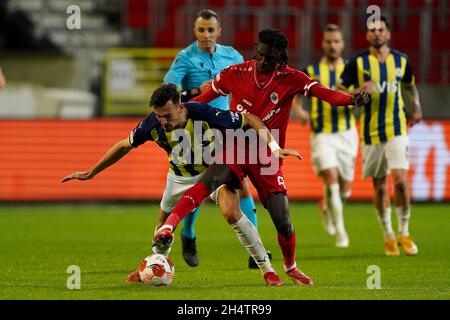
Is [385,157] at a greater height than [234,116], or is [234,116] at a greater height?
[234,116]

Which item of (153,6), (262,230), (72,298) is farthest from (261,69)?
(153,6)

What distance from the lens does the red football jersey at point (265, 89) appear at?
28.5 ft

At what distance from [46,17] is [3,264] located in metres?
13.1

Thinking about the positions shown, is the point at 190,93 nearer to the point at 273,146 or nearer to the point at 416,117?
the point at 273,146

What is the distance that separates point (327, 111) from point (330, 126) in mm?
186

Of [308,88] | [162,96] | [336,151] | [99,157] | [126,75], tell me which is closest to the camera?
[162,96]

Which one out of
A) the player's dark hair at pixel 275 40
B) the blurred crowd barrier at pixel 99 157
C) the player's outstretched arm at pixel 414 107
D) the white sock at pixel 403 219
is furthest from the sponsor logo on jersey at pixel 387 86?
the blurred crowd barrier at pixel 99 157

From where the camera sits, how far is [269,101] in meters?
8.77

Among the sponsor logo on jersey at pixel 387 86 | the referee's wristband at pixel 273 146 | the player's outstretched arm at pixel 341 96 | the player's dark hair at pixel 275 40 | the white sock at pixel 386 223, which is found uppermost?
the player's dark hair at pixel 275 40

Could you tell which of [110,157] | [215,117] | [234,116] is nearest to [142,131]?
[110,157]

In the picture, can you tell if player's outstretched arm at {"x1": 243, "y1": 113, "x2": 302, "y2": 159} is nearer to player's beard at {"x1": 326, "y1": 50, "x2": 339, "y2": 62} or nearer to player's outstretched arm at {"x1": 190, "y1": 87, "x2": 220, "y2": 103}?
player's outstretched arm at {"x1": 190, "y1": 87, "x2": 220, "y2": 103}

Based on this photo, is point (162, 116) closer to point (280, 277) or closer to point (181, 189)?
point (181, 189)

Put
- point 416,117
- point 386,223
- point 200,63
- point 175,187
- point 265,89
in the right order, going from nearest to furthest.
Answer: point 265,89, point 175,187, point 200,63, point 416,117, point 386,223

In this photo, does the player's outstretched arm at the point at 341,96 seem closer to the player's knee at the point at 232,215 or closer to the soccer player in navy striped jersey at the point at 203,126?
the soccer player in navy striped jersey at the point at 203,126
